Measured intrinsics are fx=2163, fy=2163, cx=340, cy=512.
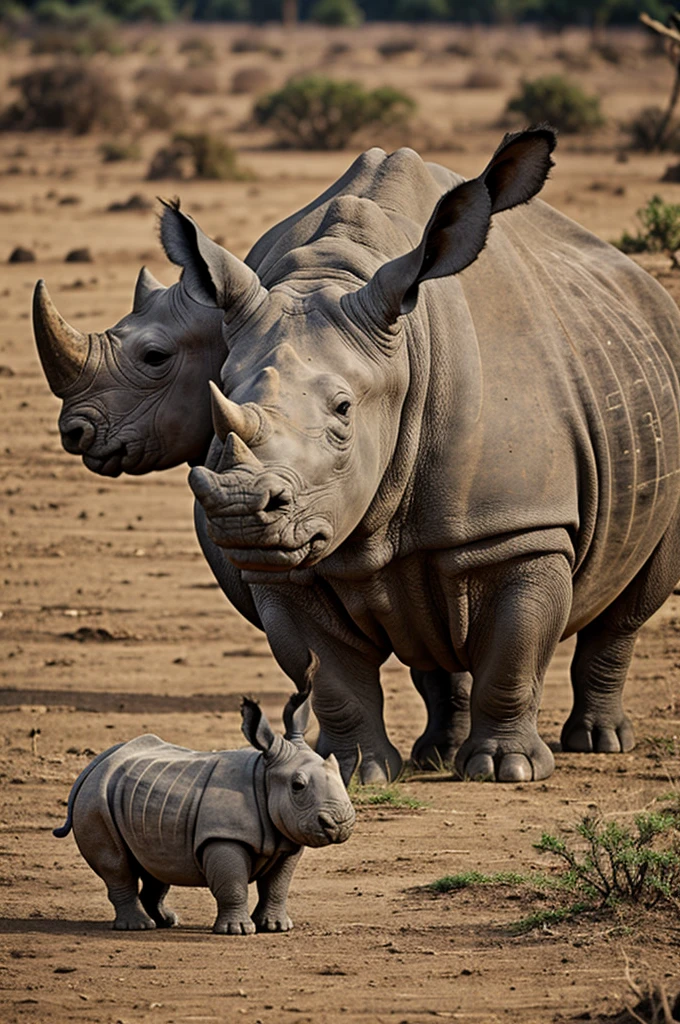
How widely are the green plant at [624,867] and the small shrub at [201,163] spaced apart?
2064cm

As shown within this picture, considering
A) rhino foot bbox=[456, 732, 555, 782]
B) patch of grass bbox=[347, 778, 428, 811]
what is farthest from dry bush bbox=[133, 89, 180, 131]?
patch of grass bbox=[347, 778, 428, 811]

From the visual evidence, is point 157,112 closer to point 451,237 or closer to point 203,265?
point 203,265

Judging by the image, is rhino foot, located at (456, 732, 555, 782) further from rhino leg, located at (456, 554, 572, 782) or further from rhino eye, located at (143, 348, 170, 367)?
rhino eye, located at (143, 348, 170, 367)

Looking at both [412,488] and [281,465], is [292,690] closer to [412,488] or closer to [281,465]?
[412,488]

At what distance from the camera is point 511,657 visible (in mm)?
7812

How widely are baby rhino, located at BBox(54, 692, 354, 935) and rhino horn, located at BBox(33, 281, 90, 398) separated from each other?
2141 mm

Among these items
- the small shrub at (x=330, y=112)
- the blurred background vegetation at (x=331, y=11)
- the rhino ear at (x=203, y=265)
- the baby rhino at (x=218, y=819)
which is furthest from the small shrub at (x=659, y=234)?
the blurred background vegetation at (x=331, y=11)

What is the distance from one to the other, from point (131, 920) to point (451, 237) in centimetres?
241

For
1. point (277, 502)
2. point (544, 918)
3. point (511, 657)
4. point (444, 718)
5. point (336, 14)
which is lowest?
point (336, 14)

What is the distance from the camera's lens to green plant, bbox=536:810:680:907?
20.3 ft

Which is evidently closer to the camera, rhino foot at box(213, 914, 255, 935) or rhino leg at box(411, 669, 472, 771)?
rhino foot at box(213, 914, 255, 935)

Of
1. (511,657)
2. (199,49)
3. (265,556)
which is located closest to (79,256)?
(511,657)

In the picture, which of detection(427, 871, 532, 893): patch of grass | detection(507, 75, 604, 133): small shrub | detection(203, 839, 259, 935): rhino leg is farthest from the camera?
detection(507, 75, 604, 133): small shrub

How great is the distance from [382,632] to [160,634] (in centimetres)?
305
